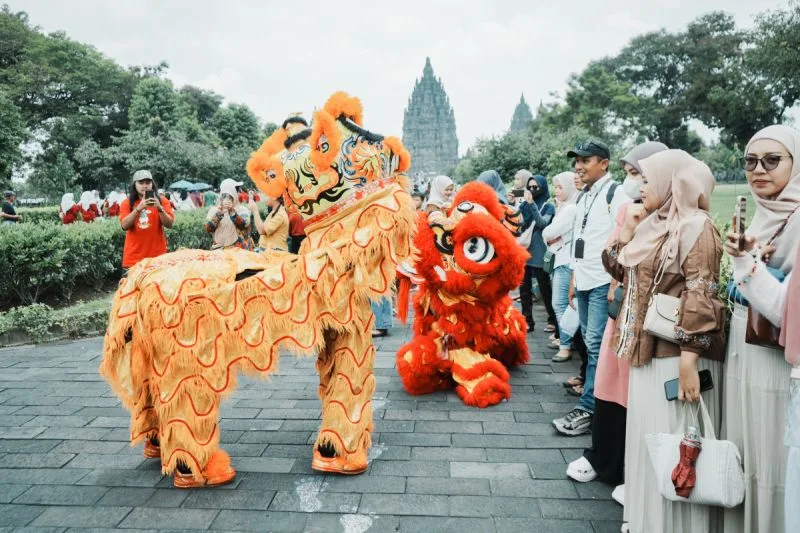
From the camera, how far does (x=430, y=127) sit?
67188mm

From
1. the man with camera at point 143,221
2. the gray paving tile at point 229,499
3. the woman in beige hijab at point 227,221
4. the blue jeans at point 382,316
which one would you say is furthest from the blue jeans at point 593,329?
the woman in beige hijab at point 227,221

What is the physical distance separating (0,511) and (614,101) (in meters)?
37.4

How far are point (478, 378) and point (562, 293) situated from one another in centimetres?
141

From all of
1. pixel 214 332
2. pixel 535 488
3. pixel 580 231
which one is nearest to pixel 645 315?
pixel 535 488

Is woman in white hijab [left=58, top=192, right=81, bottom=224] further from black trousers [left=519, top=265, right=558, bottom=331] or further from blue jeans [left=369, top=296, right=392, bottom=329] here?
black trousers [left=519, top=265, right=558, bottom=331]

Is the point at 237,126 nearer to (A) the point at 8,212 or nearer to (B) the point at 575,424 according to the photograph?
(A) the point at 8,212

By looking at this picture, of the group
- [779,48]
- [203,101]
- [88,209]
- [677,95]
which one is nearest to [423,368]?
[88,209]

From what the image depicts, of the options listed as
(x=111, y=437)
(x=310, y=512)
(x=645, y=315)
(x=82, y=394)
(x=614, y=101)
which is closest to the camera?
(x=645, y=315)

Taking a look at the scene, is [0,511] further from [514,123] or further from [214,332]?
[514,123]

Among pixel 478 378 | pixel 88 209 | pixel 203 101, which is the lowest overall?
pixel 478 378

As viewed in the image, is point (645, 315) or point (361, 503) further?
point (361, 503)

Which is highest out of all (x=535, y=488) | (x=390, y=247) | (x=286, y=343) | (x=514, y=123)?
(x=514, y=123)

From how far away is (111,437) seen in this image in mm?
3748

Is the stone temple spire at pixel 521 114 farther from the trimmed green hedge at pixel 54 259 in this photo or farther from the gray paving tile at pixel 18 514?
the gray paving tile at pixel 18 514
